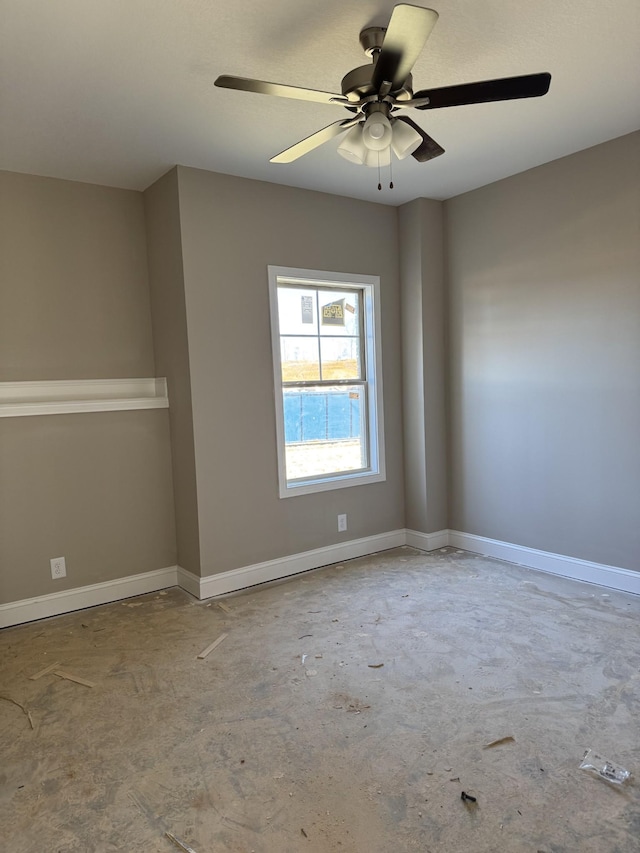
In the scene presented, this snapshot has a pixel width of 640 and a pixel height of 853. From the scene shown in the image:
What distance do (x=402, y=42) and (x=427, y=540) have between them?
351 cm

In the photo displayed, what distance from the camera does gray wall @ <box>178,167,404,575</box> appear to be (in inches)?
141

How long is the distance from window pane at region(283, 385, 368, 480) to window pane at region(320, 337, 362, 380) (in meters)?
0.10

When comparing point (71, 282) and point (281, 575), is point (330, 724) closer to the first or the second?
point (281, 575)

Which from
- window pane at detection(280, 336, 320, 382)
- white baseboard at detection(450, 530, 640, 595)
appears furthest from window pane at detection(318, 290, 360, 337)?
white baseboard at detection(450, 530, 640, 595)

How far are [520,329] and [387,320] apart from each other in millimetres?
1040

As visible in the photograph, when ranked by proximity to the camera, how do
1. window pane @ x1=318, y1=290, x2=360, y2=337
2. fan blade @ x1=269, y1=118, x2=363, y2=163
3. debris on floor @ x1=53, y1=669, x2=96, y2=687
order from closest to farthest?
fan blade @ x1=269, y1=118, x2=363, y2=163
debris on floor @ x1=53, y1=669, x2=96, y2=687
window pane @ x1=318, y1=290, x2=360, y2=337

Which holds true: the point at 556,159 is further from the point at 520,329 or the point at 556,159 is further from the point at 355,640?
the point at 355,640

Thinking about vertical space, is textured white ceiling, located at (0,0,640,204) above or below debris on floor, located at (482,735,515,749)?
above

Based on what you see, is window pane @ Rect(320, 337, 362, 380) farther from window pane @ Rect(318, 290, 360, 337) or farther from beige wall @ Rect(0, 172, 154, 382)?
beige wall @ Rect(0, 172, 154, 382)

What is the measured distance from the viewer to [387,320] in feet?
14.7

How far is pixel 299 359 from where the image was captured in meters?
4.09

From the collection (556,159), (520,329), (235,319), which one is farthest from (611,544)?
(235,319)

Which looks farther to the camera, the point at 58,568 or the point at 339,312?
the point at 339,312

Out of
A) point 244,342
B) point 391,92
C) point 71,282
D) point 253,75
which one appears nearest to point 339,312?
point 244,342
